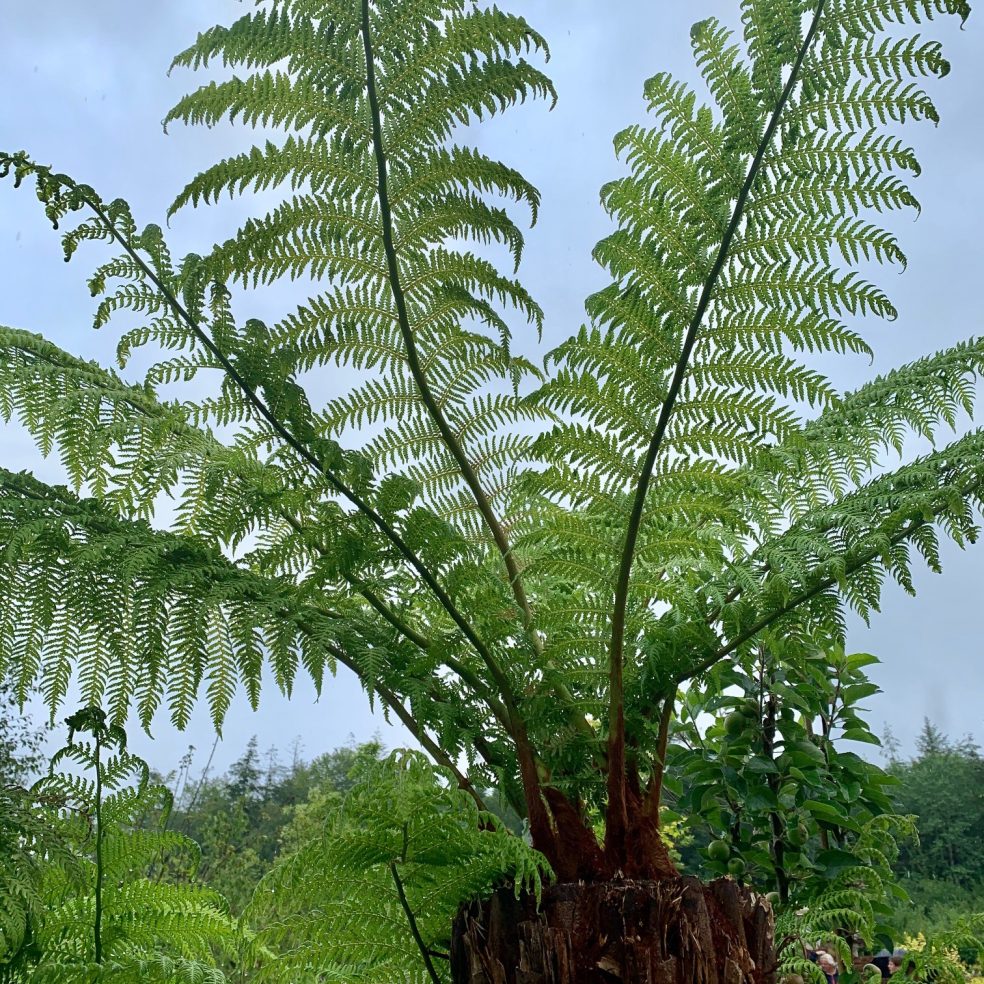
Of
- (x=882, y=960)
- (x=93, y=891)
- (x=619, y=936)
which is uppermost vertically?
(x=93, y=891)

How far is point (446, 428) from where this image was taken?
1247 millimetres

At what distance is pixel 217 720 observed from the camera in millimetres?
1199

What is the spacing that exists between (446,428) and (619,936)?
627mm

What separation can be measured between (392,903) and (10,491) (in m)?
0.71

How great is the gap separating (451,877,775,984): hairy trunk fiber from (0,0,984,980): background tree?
4.0 inches

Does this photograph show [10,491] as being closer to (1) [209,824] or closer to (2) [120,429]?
(2) [120,429]

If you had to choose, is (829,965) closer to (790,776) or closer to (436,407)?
(790,776)

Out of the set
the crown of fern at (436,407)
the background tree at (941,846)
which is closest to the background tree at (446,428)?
the crown of fern at (436,407)

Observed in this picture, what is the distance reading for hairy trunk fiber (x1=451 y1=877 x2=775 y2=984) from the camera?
36.6 inches

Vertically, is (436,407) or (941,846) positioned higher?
(436,407)

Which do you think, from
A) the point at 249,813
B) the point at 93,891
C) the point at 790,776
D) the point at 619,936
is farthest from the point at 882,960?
the point at 249,813

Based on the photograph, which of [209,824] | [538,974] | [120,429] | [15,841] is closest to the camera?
[538,974]

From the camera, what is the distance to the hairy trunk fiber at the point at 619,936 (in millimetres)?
931

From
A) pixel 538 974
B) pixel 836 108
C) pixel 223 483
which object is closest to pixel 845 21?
pixel 836 108
